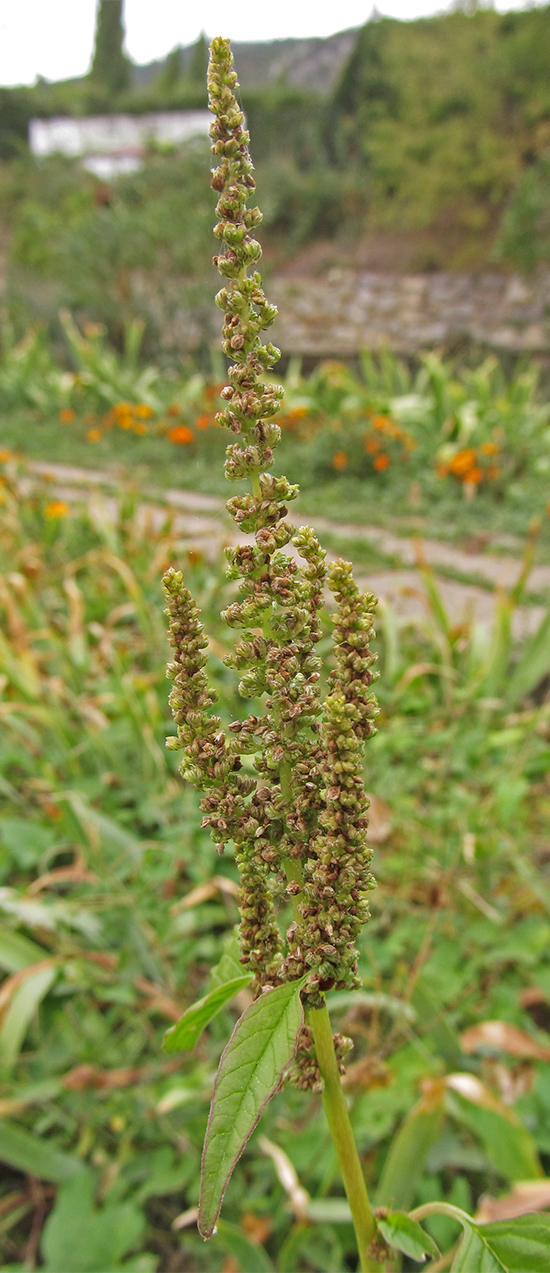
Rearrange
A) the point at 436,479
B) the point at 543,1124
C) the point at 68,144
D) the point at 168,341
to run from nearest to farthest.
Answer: the point at 543,1124
the point at 436,479
the point at 168,341
the point at 68,144

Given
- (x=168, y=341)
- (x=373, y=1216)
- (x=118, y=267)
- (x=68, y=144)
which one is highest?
(x=68, y=144)

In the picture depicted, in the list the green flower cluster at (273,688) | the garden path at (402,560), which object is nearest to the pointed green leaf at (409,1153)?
the green flower cluster at (273,688)

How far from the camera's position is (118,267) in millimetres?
12703

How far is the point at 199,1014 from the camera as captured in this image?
562 mm

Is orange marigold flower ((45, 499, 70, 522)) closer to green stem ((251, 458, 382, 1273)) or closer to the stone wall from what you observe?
green stem ((251, 458, 382, 1273))

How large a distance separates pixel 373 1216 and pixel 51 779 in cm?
206

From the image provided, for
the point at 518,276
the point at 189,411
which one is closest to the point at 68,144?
the point at 518,276

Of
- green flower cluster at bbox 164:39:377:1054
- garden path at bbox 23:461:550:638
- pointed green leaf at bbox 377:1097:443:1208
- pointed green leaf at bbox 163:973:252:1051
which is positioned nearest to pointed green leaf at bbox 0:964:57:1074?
pointed green leaf at bbox 377:1097:443:1208

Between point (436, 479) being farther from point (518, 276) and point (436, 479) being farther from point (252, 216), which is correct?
point (518, 276)

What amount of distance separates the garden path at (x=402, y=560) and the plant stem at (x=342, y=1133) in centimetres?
233

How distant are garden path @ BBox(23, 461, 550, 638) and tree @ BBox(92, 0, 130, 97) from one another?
91.9 feet

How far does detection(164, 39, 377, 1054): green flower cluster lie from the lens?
0.48 m

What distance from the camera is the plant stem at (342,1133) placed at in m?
0.54

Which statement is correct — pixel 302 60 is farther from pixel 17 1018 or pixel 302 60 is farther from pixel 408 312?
pixel 17 1018
